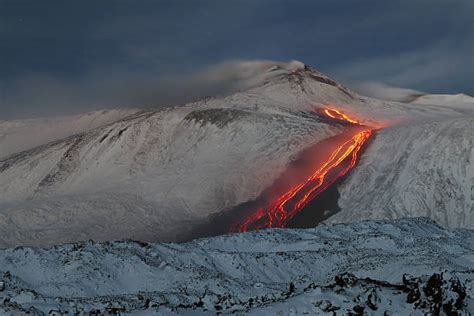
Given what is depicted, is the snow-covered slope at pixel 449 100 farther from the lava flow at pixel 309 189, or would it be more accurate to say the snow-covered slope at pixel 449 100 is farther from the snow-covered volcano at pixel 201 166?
the lava flow at pixel 309 189

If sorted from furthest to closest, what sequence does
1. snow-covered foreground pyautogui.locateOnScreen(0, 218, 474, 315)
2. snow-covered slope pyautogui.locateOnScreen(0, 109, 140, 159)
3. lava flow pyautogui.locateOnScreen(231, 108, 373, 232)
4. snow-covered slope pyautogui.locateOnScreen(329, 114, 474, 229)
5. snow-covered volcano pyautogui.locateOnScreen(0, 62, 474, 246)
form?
snow-covered slope pyautogui.locateOnScreen(0, 109, 140, 159), snow-covered volcano pyautogui.locateOnScreen(0, 62, 474, 246), lava flow pyautogui.locateOnScreen(231, 108, 373, 232), snow-covered slope pyautogui.locateOnScreen(329, 114, 474, 229), snow-covered foreground pyautogui.locateOnScreen(0, 218, 474, 315)

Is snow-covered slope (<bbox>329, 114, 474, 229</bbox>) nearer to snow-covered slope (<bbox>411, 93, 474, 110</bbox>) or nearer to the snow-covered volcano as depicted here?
the snow-covered volcano

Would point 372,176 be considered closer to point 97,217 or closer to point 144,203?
point 144,203

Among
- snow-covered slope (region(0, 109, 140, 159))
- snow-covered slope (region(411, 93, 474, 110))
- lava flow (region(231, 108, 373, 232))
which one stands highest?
snow-covered slope (region(0, 109, 140, 159))

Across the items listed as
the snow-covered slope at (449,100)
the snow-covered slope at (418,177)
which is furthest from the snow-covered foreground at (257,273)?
the snow-covered slope at (449,100)

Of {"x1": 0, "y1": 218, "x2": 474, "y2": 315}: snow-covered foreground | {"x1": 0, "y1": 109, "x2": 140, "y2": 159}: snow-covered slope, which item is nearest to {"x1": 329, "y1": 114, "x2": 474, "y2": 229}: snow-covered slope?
{"x1": 0, "y1": 218, "x2": 474, "y2": 315}: snow-covered foreground

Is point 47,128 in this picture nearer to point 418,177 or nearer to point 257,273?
point 418,177
